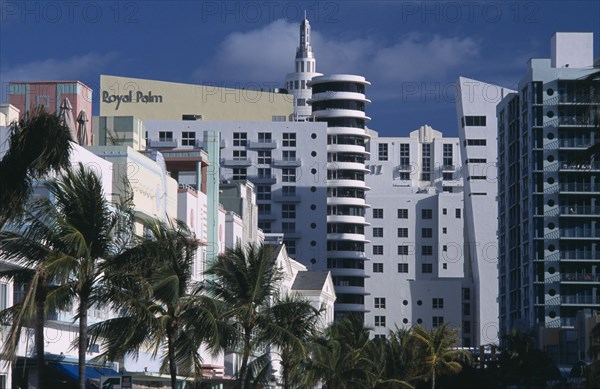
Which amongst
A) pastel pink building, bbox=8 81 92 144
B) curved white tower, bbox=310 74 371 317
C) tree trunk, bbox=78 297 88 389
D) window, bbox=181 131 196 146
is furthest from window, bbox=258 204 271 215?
tree trunk, bbox=78 297 88 389

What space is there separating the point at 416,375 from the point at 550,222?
126ft

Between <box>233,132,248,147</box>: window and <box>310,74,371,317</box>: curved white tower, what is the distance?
472 inches

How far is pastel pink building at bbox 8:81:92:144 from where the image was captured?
238 ft

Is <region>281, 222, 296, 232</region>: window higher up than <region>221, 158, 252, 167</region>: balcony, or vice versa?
<region>221, 158, 252, 167</region>: balcony

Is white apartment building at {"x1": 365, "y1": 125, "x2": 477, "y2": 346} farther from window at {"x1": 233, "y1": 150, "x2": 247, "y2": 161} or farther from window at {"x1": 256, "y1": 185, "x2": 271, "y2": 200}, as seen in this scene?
window at {"x1": 233, "y1": 150, "x2": 247, "y2": 161}

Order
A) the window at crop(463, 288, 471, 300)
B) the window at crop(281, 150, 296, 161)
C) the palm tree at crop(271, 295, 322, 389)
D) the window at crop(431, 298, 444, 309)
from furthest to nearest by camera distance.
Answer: the window at crop(463, 288, 471, 300) → the window at crop(431, 298, 444, 309) → the window at crop(281, 150, 296, 161) → the palm tree at crop(271, 295, 322, 389)

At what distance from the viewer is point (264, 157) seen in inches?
6540

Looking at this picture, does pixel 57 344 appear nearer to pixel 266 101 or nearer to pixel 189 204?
pixel 189 204

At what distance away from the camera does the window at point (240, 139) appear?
16338cm

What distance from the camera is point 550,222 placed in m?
136

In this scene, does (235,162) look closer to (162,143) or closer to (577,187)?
(162,143)

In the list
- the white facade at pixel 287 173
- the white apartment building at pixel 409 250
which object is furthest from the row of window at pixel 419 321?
the white facade at pixel 287 173

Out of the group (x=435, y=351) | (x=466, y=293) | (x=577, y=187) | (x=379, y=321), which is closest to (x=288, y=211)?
(x=379, y=321)

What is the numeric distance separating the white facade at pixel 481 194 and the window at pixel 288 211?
33.3 meters
